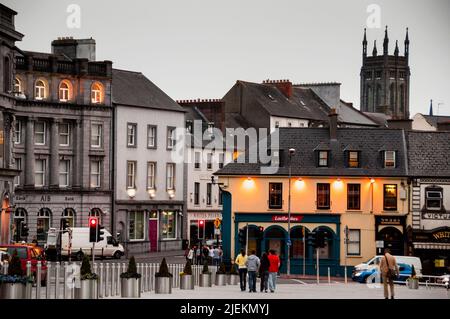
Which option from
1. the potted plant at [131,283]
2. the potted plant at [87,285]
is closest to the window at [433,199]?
the potted plant at [131,283]

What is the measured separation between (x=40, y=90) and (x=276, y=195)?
75.9 ft

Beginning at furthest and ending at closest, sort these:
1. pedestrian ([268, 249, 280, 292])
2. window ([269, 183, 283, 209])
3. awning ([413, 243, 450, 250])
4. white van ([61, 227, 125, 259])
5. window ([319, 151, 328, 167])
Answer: window ([319, 151, 328, 167])
white van ([61, 227, 125, 259])
window ([269, 183, 283, 209])
awning ([413, 243, 450, 250])
pedestrian ([268, 249, 280, 292])

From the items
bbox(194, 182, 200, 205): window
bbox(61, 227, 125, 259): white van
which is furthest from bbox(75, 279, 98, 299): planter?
bbox(194, 182, 200, 205): window

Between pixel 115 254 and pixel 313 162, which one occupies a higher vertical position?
pixel 313 162

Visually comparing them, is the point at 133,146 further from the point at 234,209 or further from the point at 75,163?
the point at 234,209

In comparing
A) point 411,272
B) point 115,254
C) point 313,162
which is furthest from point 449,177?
point 115,254

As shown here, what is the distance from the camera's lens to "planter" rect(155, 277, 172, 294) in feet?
170

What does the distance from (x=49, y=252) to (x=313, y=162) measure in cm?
1920

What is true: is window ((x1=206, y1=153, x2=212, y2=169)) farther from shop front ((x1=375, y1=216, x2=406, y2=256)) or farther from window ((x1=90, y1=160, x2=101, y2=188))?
shop front ((x1=375, y1=216, x2=406, y2=256))

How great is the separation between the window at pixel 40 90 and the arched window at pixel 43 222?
8.75 metres

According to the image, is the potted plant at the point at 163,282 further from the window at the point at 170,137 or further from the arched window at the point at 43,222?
the window at the point at 170,137

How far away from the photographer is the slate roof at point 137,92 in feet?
354

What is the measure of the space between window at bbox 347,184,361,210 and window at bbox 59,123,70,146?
86.2 ft
